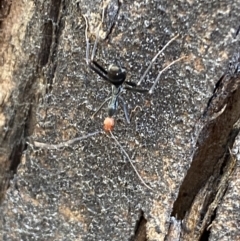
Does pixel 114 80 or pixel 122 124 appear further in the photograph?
pixel 122 124

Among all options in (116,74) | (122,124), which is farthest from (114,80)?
(122,124)

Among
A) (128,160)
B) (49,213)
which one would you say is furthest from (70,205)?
(128,160)

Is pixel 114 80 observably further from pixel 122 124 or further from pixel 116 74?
pixel 122 124

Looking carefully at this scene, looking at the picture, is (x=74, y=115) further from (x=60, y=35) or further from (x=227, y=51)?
(x=227, y=51)
